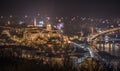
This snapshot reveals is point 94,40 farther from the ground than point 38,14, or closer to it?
closer to it

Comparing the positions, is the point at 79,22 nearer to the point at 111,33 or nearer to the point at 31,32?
the point at 111,33

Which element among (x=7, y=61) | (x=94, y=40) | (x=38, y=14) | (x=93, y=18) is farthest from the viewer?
(x=93, y=18)

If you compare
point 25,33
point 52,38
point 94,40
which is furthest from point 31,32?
point 94,40

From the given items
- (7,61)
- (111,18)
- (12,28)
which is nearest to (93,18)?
(111,18)

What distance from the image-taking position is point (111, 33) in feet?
89.0

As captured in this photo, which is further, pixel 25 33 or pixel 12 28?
pixel 12 28

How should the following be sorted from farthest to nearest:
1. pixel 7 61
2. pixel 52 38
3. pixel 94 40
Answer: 1. pixel 94 40
2. pixel 52 38
3. pixel 7 61

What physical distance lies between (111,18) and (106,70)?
98.7 ft

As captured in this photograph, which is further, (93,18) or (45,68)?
(93,18)

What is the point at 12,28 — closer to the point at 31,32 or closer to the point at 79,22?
the point at 31,32

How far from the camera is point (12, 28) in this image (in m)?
19.9

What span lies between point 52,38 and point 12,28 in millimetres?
3377

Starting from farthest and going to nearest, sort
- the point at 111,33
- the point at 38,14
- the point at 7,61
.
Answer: the point at 38,14 < the point at 111,33 < the point at 7,61

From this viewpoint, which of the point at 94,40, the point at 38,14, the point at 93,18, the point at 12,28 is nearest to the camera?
the point at 12,28
